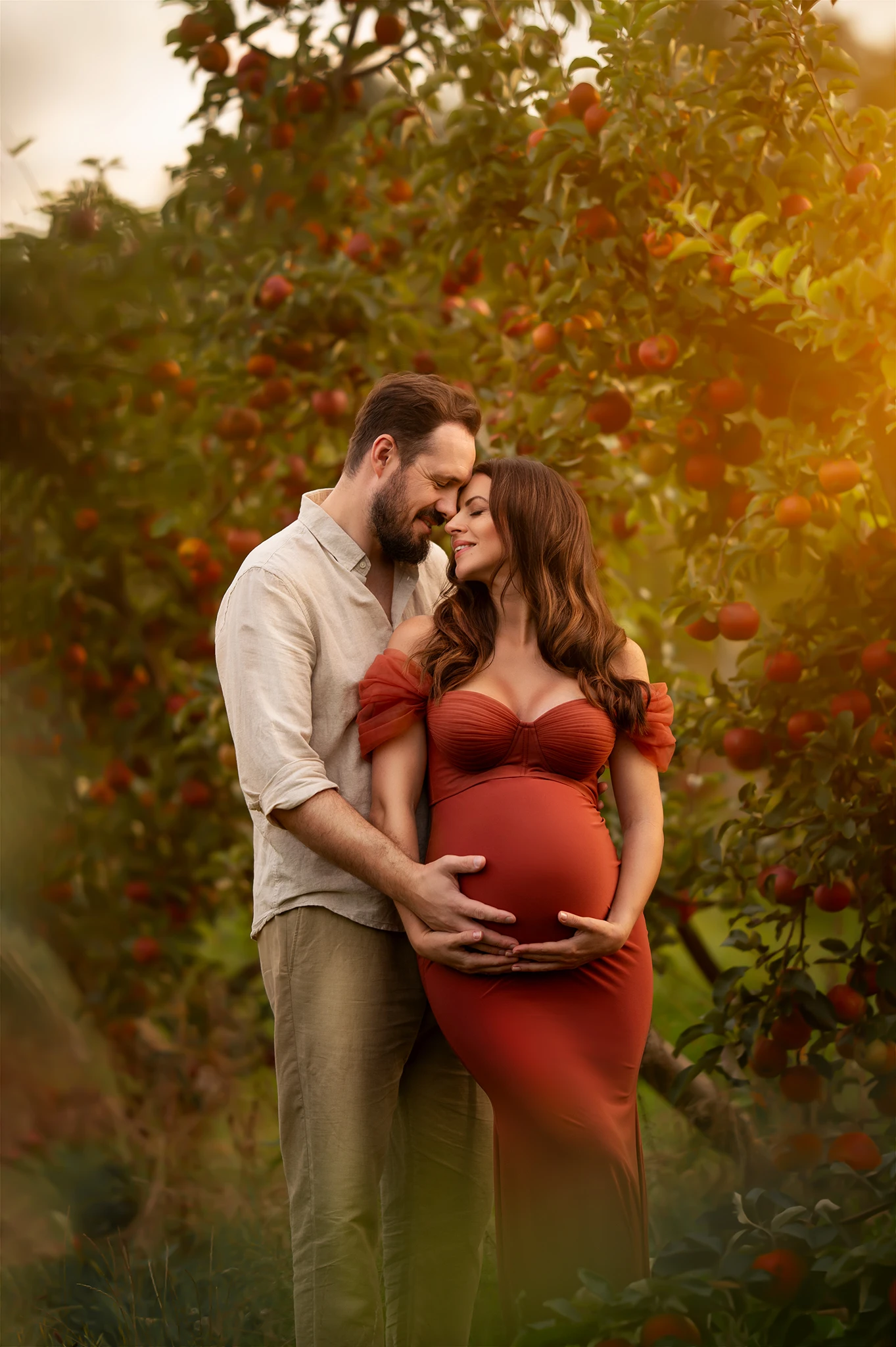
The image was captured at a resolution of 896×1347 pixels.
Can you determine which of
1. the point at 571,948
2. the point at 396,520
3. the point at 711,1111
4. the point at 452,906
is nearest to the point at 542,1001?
the point at 571,948

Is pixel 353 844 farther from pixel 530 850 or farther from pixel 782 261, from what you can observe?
pixel 782 261

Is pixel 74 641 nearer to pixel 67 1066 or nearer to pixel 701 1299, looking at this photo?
pixel 67 1066

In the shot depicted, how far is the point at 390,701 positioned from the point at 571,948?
0.53 meters

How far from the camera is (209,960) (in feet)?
14.6

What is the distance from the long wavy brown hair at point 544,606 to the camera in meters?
2.13

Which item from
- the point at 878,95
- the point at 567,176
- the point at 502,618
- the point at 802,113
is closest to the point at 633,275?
the point at 567,176

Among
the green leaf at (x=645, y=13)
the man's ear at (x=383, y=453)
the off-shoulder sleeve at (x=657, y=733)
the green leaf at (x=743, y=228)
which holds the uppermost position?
the green leaf at (x=645, y=13)

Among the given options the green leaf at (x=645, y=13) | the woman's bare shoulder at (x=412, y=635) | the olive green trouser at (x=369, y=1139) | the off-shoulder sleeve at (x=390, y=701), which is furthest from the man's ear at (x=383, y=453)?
the green leaf at (x=645, y=13)

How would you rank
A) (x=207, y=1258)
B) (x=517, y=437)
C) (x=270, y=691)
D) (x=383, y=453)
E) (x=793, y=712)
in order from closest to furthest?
(x=270, y=691) → (x=383, y=453) → (x=793, y=712) → (x=517, y=437) → (x=207, y=1258)

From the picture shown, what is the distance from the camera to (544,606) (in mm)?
2160

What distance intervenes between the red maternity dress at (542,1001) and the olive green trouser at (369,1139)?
17 cm

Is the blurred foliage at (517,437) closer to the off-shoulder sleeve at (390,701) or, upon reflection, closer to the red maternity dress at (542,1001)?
the red maternity dress at (542,1001)

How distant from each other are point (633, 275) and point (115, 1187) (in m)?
3.14

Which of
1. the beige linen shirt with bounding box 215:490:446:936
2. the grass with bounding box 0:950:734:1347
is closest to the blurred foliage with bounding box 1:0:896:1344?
the grass with bounding box 0:950:734:1347
